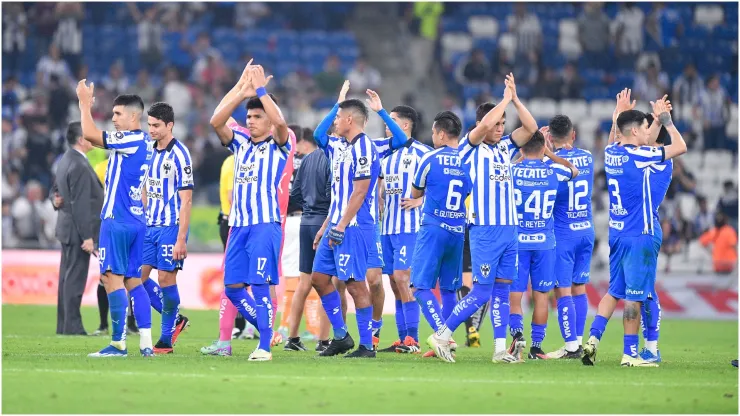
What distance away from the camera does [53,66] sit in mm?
27984

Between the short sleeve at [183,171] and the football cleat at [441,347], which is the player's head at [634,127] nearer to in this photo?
the football cleat at [441,347]

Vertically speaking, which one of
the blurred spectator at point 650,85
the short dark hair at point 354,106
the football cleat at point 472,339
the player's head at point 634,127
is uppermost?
the blurred spectator at point 650,85

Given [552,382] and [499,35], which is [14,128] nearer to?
[499,35]

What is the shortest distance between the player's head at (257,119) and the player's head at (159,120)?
3.08ft

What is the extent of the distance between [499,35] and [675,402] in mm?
22467

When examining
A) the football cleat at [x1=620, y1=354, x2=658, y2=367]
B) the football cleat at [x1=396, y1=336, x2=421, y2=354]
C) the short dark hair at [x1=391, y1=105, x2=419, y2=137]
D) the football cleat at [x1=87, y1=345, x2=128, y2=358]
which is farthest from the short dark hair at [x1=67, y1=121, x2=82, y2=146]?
the football cleat at [x1=620, y1=354, x2=658, y2=367]

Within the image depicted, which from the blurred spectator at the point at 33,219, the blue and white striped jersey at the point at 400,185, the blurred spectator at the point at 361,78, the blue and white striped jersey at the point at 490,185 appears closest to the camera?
the blue and white striped jersey at the point at 490,185

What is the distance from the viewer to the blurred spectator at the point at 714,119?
28109 millimetres

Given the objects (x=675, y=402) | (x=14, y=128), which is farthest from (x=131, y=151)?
(x=14, y=128)

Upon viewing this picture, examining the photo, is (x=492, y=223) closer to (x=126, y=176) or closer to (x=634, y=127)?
(x=634, y=127)

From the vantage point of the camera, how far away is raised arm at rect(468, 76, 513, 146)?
10.8 meters

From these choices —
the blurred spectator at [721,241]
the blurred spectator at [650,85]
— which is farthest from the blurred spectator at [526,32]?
the blurred spectator at [721,241]

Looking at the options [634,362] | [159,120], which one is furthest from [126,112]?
[634,362]

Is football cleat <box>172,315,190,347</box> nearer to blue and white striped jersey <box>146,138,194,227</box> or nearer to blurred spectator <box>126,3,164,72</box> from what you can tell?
blue and white striped jersey <box>146,138,194,227</box>
